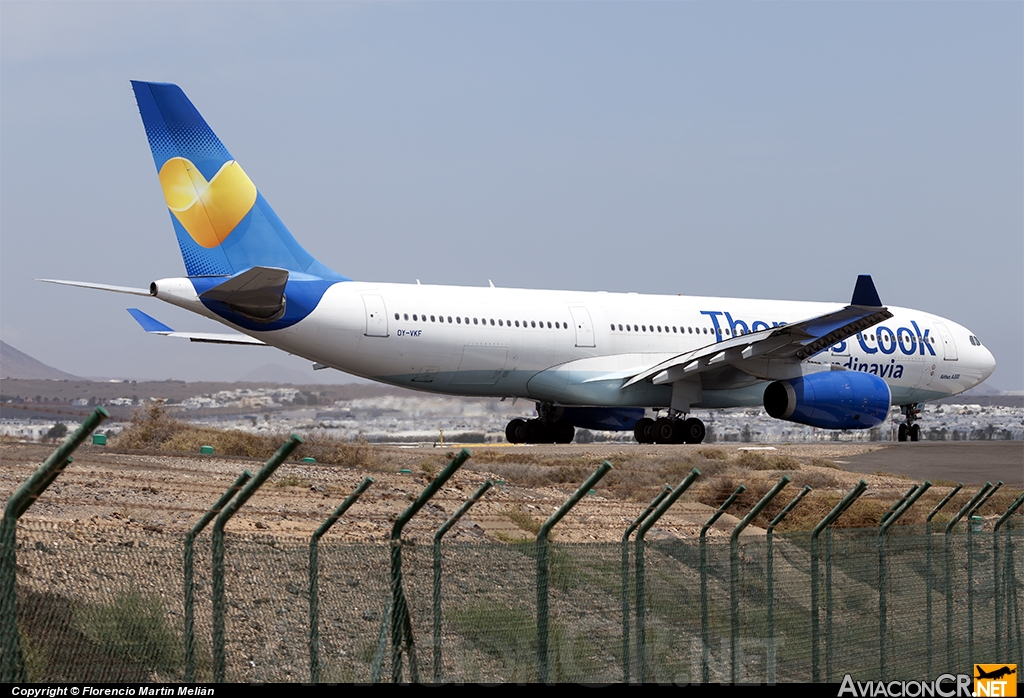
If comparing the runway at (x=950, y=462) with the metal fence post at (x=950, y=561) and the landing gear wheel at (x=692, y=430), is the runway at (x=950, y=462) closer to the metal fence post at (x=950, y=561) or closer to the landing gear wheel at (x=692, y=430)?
the landing gear wheel at (x=692, y=430)

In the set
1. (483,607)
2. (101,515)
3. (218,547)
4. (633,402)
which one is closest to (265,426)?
(633,402)

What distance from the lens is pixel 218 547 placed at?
18.1 feet

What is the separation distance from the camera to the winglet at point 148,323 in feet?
86.1

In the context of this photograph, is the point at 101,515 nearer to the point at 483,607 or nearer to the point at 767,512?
the point at 483,607

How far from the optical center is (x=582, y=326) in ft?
83.4


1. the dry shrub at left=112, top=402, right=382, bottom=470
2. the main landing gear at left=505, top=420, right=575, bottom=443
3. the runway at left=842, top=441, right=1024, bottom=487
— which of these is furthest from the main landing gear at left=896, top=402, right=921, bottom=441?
the dry shrub at left=112, top=402, right=382, bottom=470

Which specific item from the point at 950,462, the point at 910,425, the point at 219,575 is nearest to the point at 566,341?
the point at 950,462

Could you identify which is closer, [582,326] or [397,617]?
[397,617]

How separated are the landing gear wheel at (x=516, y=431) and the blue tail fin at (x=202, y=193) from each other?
7.76 meters

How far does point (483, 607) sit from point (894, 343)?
74.5ft

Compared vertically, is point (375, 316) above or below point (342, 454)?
above

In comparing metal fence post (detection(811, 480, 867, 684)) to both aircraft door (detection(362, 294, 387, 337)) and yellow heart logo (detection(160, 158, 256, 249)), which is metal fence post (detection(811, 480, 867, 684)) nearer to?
aircraft door (detection(362, 294, 387, 337))

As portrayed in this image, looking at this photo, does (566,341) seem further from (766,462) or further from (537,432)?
(766,462)

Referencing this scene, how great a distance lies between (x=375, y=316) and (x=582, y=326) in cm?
498
